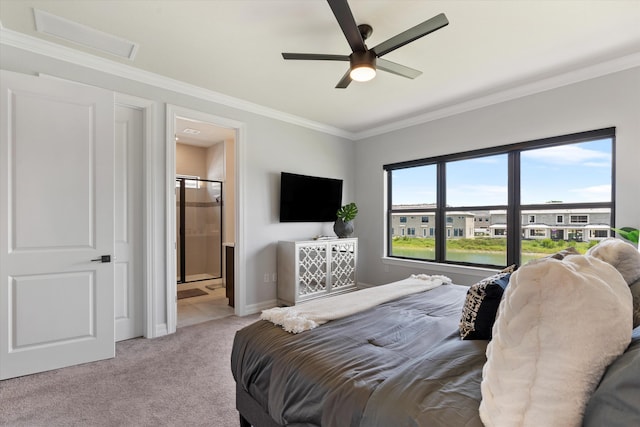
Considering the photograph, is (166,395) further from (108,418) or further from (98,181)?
(98,181)

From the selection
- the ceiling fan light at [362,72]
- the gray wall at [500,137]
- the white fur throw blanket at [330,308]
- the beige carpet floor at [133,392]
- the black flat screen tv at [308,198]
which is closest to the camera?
the white fur throw blanket at [330,308]

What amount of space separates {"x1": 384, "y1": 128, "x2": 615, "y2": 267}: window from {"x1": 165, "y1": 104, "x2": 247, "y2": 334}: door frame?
7.60 ft

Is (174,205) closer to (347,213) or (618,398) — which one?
(347,213)

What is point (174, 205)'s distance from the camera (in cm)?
318

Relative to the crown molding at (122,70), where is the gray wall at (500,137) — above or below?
below

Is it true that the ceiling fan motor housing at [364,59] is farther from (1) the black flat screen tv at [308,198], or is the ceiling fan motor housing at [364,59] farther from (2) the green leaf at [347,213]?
(2) the green leaf at [347,213]

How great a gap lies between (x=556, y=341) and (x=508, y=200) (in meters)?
3.34

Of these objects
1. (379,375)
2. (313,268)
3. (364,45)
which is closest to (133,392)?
(379,375)

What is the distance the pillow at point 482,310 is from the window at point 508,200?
2.53 m

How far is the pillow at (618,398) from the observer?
622 millimetres

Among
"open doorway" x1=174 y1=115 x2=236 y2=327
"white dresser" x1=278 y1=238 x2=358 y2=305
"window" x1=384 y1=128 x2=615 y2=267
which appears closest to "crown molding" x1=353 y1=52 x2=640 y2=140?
"window" x1=384 y1=128 x2=615 y2=267

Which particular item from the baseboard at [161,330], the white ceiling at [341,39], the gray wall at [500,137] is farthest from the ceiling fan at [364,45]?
the baseboard at [161,330]

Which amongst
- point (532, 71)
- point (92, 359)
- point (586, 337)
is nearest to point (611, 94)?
point (532, 71)

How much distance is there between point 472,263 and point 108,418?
385 centimetres
